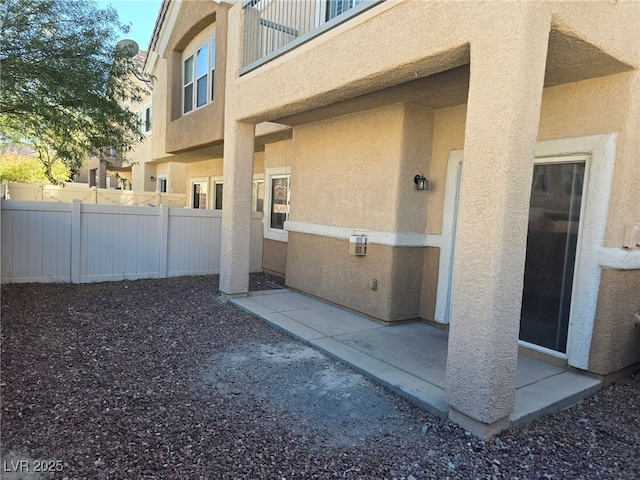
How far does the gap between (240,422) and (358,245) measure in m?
3.58

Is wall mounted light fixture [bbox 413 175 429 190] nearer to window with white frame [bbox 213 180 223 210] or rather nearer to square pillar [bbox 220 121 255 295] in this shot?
square pillar [bbox 220 121 255 295]

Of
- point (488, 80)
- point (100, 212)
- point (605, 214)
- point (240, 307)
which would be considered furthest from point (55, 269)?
point (605, 214)

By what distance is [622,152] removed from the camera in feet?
13.4

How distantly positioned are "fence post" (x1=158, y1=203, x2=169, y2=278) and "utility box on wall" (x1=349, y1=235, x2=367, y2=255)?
4.87 meters

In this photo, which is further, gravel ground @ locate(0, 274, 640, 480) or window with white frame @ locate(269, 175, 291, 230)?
window with white frame @ locate(269, 175, 291, 230)

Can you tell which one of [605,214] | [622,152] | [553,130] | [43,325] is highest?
[553,130]

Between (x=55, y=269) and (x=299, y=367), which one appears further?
(x=55, y=269)

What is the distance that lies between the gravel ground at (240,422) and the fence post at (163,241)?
3848mm

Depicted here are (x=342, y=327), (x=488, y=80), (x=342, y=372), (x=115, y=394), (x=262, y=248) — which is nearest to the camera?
(x=488, y=80)

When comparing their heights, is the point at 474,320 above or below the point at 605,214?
below

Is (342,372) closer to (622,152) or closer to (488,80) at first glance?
(488,80)

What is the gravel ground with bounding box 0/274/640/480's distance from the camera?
9.49 ft

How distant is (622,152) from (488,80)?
6.55 ft

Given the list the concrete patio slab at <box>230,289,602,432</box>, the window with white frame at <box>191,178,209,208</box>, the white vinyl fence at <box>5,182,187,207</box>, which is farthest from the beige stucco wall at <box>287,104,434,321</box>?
the white vinyl fence at <box>5,182,187,207</box>
